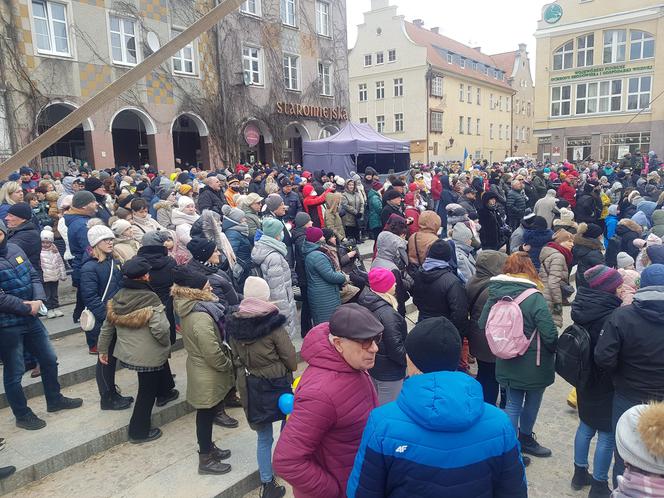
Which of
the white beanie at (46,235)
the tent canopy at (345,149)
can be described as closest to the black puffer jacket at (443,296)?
the white beanie at (46,235)

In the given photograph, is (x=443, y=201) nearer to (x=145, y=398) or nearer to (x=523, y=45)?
(x=145, y=398)

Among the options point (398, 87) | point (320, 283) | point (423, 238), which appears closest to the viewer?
point (320, 283)

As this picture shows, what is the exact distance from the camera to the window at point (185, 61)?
18453mm

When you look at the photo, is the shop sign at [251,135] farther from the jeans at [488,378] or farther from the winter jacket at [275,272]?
the jeans at [488,378]

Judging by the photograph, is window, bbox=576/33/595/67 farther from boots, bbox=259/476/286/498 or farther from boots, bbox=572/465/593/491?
boots, bbox=259/476/286/498

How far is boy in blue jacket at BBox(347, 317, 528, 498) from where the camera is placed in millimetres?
1665

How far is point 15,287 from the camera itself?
4078 millimetres

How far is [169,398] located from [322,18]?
24.4m

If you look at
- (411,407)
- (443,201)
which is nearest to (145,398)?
(411,407)

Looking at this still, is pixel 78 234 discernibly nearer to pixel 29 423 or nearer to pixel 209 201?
pixel 29 423

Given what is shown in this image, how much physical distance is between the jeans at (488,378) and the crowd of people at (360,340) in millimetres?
16

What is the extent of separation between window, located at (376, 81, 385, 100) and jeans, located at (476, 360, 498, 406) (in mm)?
39801

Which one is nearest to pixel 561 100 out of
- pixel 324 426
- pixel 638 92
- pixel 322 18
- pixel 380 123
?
pixel 638 92

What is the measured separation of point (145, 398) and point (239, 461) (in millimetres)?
1007
